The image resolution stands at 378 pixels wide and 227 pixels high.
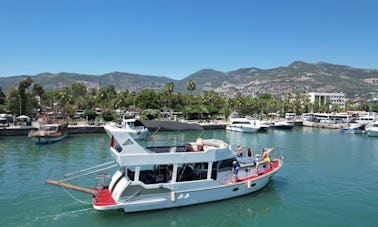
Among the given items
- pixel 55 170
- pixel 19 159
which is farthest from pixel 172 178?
pixel 19 159

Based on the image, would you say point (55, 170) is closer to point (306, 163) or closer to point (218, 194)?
point (218, 194)

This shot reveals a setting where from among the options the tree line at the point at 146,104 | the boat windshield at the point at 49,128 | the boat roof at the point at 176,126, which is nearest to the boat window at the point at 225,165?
the boat roof at the point at 176,126

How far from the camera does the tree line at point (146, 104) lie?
72688 mm

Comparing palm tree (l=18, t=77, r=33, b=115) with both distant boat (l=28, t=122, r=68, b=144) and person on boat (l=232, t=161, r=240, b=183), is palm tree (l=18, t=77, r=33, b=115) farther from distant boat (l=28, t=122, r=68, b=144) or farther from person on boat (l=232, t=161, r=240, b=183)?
person on boat (l=232, t=161, r=240, b=183)

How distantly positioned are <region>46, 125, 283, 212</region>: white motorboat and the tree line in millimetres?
60786

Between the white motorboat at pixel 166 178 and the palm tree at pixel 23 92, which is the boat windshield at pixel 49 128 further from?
the white motorboat at pixel 166 178

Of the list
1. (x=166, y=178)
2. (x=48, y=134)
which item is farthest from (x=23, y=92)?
(x=166, y=178)

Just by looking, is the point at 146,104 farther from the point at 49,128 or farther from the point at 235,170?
the point at 235,170

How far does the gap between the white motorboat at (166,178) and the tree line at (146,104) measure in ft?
199

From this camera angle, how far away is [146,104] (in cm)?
10844

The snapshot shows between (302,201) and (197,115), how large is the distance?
71.7 meters

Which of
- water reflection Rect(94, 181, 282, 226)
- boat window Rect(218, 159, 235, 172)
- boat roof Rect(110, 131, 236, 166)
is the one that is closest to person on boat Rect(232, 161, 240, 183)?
boat window Rect(218, 159, 235, 172)

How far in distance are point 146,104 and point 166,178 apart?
299ft

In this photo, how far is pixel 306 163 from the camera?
111 feet
